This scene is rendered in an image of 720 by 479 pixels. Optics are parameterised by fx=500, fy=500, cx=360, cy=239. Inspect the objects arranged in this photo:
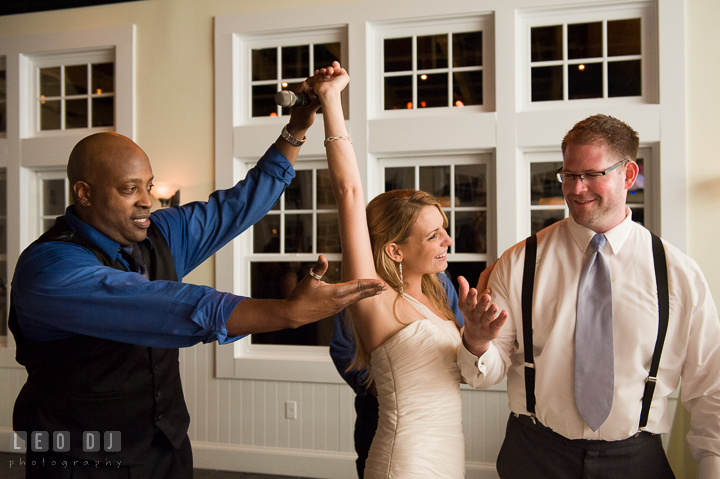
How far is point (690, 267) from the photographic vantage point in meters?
1.35

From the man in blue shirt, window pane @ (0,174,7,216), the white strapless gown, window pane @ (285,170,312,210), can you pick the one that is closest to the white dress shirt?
the white strapless gown

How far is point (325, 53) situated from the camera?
158 inches

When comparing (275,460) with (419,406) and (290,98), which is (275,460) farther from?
(290,98)

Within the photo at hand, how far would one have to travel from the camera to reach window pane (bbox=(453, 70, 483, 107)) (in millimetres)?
3795

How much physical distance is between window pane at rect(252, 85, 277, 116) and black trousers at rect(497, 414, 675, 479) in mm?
3333

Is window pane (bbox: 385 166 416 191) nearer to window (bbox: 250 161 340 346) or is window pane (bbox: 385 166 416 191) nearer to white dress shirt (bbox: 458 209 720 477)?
window (bbox: 250 161 340 346)

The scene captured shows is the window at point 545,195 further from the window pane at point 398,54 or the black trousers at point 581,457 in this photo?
the black trousers at point 581,457

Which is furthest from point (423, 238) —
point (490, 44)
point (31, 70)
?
point (31, 70)

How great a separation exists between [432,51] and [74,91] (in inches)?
125

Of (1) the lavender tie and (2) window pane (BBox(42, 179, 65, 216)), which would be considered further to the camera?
(2) window pane (BBox(42, 179, 65, 216))

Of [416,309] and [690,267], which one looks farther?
[416,309]

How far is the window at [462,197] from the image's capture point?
149 inches

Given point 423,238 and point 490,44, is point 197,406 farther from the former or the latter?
point 490,44

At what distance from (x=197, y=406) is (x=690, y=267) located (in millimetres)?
3732
